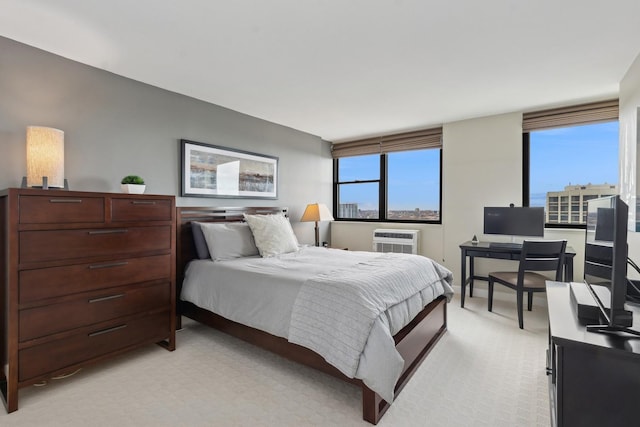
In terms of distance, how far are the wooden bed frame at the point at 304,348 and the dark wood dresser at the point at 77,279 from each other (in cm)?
45

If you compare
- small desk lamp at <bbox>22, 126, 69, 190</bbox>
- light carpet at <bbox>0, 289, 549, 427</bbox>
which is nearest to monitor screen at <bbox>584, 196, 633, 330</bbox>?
light carpet at <bbox>0, 289, 549, 427</bbox>

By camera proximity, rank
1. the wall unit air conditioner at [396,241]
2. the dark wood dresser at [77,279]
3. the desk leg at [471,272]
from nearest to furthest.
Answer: the dark wood dresser at [77,279] → the desk leg at [471,272] → the wall unit air conditioner at [396,241]

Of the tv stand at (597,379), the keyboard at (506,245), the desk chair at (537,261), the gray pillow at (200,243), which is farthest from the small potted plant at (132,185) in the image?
the keyboard at (506,245)

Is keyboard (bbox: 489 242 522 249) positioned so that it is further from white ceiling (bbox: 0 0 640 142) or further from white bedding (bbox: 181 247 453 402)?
white ceiling (bbox: 0 0 640 142)

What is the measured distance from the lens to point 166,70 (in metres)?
2.73

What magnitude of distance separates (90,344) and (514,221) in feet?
14.0

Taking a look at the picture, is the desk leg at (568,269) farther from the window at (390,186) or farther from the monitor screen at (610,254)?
the monitor screen at (610,254)

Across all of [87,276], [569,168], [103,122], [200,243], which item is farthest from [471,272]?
[103,122]

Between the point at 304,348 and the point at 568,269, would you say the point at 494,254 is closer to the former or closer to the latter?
the point at 568,269

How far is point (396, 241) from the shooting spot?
4688mm

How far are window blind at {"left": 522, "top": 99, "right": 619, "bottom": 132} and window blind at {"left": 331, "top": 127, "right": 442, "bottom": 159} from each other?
43.4 inches

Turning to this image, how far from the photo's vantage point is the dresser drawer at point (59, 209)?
1.88m

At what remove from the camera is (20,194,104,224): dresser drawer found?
1.88 meters

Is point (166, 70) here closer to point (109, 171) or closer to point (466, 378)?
point (109, 171)
